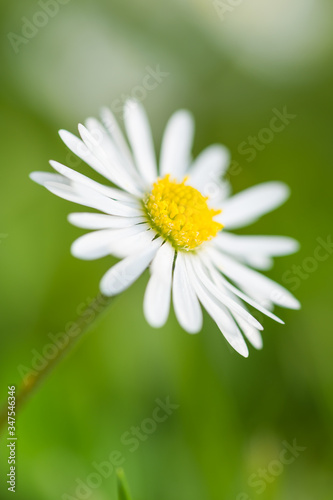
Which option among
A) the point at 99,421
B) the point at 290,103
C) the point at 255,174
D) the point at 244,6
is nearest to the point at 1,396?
the point at 99,421

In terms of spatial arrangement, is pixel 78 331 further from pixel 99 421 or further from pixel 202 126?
pixel 202 126

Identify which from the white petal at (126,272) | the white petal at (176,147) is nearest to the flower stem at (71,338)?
the white petal at (126,272)

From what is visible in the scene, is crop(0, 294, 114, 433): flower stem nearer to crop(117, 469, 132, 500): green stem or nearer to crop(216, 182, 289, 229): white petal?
crop(117, 469, 132, 500): green stem

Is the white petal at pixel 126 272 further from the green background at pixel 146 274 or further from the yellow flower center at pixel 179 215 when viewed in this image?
the green background at pixel 146 274

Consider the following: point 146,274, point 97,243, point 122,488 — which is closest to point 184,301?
point 97,243

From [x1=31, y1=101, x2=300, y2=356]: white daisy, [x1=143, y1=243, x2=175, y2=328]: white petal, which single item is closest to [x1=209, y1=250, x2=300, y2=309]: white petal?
[x1=31, y1=101, x2=300, y2=356]: white daisy
